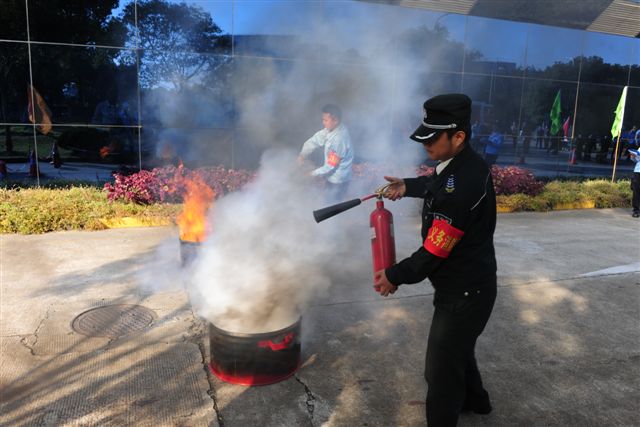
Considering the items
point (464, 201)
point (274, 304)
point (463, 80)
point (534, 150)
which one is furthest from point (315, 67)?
point (534, 150)

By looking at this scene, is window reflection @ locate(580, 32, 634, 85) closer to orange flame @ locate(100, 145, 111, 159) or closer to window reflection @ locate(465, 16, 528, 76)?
window reflection @ locate(465, 16, 528, 76)

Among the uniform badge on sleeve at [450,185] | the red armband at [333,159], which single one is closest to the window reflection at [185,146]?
the red armband at [333,159]

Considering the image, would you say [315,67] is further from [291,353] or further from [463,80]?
[291,353]

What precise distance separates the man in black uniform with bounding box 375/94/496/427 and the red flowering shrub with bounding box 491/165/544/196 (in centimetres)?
700

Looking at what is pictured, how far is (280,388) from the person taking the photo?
266cm

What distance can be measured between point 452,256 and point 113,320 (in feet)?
8.71

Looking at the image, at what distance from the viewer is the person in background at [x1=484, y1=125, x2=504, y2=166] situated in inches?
392

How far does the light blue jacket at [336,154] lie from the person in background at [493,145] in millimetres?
6029

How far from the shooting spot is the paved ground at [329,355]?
249 centimetres

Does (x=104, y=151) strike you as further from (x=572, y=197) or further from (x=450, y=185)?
(x=572, y=197)

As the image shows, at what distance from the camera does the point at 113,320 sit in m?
3.52

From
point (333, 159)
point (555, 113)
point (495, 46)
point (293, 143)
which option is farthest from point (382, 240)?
point (555, 113)

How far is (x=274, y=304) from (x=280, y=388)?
47cm

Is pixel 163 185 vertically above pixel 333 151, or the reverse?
pixel 333 151
